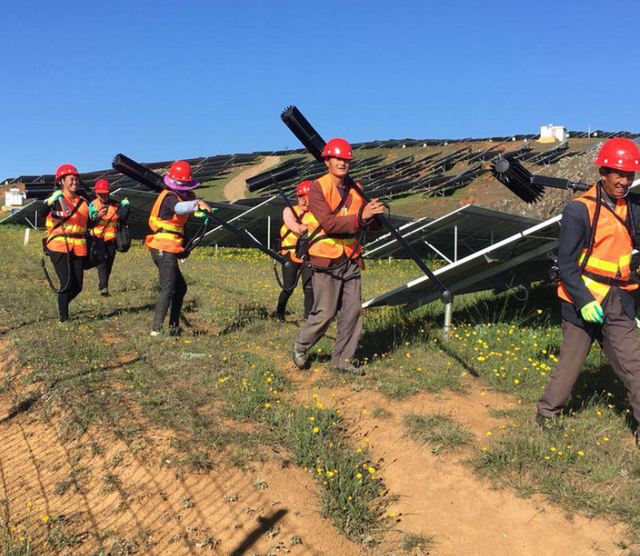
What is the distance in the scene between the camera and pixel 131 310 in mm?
9695

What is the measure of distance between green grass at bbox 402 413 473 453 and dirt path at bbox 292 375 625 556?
0.07m

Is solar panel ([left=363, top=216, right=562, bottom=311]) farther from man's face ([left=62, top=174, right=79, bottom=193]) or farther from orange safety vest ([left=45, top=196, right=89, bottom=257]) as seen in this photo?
man's face ([left=62, top=174, right=79, bottom=193])

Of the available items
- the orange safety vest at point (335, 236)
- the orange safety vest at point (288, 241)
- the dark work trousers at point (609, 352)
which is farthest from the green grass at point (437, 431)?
the orange safety vest at point (288, 241)

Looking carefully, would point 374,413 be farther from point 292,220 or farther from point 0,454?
point 292,220

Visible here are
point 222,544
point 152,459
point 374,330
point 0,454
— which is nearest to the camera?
point 222,544

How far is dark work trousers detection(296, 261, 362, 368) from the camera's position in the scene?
5.92 meters

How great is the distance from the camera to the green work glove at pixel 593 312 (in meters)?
4.04

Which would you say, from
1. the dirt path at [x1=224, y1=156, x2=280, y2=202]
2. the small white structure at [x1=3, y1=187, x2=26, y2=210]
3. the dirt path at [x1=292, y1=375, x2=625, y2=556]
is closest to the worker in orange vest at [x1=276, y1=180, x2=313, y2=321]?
the dirt path at [x1=292, y1=375, x2=625, y2=556]

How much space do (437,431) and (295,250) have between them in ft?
12.9

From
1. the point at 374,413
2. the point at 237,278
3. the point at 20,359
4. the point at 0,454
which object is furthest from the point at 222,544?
the point at 237,278

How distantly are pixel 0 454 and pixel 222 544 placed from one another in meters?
2.43

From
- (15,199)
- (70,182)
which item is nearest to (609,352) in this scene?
(70,182)

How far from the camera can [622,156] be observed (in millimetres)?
4102

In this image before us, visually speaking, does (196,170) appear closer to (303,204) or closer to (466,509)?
(303,204)
